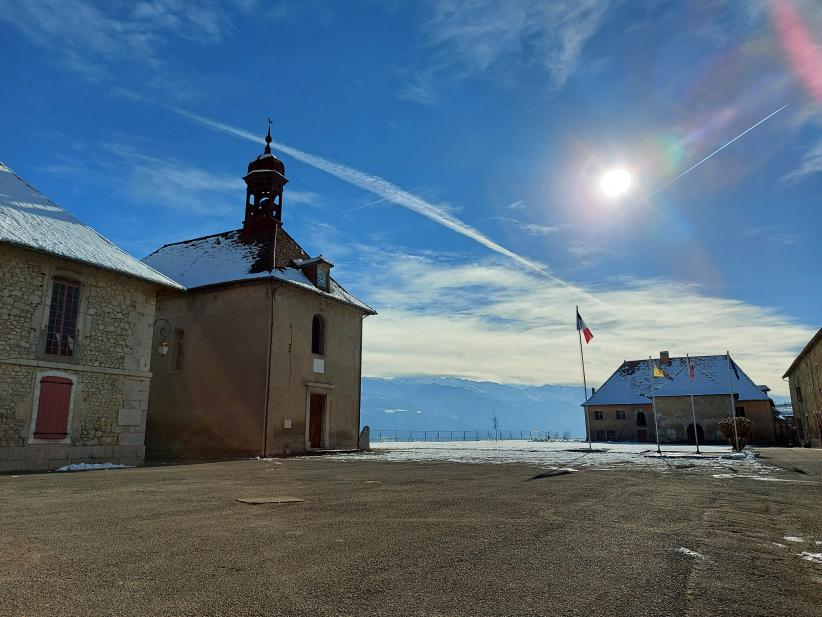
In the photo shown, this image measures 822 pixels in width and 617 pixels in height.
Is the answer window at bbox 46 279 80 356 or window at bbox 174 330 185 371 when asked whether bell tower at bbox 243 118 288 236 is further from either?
window at bbox 46 279 80 356

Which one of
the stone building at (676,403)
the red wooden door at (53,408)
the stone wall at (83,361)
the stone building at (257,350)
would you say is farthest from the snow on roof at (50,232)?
the stone building at (676,403)

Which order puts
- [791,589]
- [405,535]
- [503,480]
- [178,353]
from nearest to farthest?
[791,589]
[405,535]
[503,480]
[178,353]

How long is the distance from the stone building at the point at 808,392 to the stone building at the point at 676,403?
2407 millimetres

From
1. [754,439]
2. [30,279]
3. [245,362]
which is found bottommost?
[754,439]

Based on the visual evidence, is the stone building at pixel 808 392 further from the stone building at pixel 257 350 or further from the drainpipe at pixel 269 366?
the drainpipe at pixel 269 366

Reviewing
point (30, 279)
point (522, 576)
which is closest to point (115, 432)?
point (30, 279)

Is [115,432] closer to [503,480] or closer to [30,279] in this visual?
[30,279]

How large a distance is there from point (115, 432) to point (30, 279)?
5.43 m

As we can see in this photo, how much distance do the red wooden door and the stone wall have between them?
20 centimetres

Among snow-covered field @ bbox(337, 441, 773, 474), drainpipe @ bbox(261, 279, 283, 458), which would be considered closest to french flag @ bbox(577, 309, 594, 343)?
snow-covered field @ bbox(337, 441, 773, 474)

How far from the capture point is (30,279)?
16.2 m

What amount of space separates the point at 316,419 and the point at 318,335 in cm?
406

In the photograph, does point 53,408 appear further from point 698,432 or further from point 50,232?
point 698,432

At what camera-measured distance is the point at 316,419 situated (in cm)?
2641
